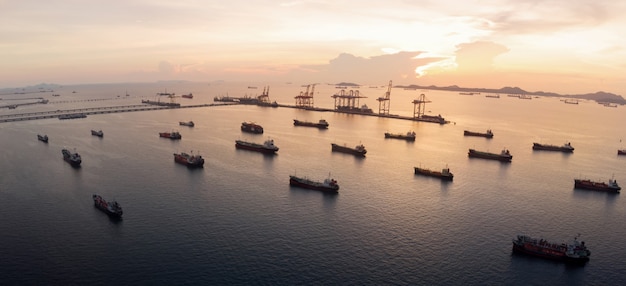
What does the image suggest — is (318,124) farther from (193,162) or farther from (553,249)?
(553,249)

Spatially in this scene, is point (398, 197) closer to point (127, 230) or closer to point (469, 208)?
point (469, 208)

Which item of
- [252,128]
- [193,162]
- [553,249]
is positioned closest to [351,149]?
[193,162]

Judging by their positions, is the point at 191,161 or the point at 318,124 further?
the point at 318,124

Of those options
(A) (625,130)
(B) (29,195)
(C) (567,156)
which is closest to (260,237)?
(B) (29,195)

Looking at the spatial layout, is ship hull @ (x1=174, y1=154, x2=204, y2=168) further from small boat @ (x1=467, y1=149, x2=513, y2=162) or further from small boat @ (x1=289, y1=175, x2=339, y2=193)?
small boat @ (x1=467, y1=149, x2=513, y2=162)

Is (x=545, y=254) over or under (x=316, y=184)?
under

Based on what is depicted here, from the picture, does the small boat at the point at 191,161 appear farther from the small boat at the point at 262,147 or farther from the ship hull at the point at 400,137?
the ship hull at the point at 400,137

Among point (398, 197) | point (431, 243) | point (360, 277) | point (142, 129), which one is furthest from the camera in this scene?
point (142, 129)
